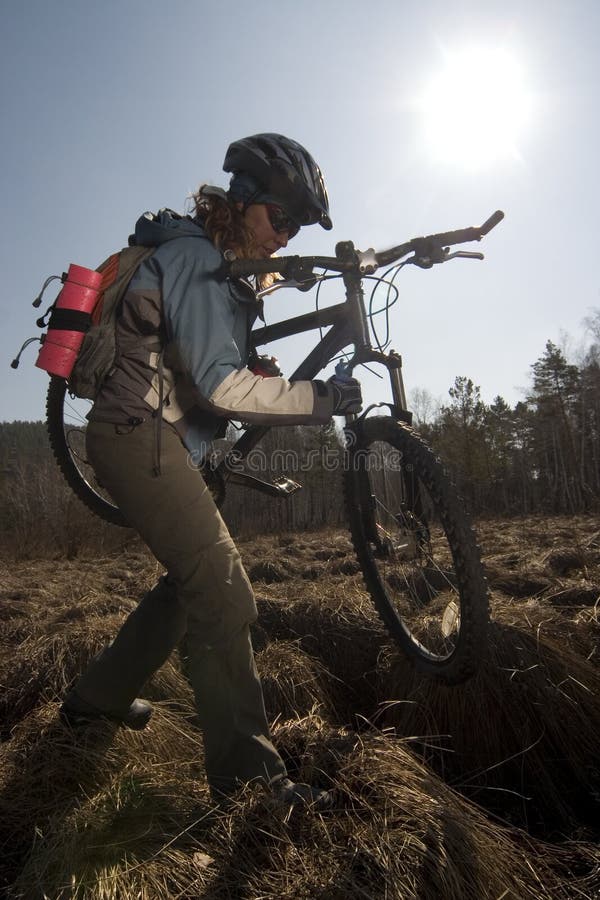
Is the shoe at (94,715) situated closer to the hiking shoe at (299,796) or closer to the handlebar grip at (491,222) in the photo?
the hiking shoe at (299,796)

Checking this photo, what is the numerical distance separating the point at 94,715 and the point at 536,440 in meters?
37.8

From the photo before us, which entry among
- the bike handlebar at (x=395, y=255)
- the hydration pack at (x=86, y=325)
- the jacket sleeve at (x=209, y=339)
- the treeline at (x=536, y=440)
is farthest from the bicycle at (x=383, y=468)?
the treeline at (x=536, y=440)

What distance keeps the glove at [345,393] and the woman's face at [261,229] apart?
66 centimetres

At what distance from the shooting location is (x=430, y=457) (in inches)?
88.9

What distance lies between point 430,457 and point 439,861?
1.37 metres

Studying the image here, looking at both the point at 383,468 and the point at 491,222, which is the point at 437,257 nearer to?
the point at 491,222

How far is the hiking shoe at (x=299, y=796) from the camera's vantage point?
5.22ft

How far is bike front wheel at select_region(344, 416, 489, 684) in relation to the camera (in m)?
2.20

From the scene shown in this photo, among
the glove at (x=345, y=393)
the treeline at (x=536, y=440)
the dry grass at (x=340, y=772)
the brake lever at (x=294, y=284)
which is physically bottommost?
the dry grass at (x=340, y=772)

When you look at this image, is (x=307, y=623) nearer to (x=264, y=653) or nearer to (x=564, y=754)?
(x=264, y=653)

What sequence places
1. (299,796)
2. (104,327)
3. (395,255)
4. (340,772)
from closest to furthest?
1. (299,796)
2. (340,772)
3. (104,327)
4. (395,255)

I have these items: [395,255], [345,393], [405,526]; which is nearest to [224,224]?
[345,393]

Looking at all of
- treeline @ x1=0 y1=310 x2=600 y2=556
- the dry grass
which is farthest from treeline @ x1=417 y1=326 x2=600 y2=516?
the dry grass

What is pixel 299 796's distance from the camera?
1.62 metres
